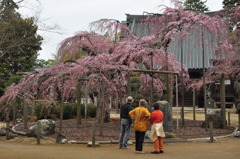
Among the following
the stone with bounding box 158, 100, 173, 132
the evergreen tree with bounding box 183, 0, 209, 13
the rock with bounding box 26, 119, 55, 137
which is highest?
the evergreen tree with bounding box 183, 0, 209, 13

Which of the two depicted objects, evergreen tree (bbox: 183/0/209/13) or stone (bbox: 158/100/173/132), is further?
evergreen tree (bbox: 183/0/209/13)

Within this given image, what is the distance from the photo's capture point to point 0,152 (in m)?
6.33

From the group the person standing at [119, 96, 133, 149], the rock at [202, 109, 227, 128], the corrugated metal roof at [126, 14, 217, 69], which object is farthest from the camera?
the corrugated metal roof at [126, 14, 217, 69]

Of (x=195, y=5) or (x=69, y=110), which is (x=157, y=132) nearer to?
(x=69, y=110)

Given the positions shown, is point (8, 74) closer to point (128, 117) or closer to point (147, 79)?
point (147, 79)

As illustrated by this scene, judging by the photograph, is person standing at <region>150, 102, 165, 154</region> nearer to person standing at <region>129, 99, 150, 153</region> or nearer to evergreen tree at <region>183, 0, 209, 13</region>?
person standing at <region>129, 99, 150, 153</region>

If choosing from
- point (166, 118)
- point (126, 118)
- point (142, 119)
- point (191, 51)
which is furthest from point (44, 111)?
point (191, 51)

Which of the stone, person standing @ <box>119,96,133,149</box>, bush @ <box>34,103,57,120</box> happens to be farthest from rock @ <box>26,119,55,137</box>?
bush @ <box>34,103,57,120</box>

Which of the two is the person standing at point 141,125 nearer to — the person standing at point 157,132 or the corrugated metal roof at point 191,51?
the person standing at point 157,132

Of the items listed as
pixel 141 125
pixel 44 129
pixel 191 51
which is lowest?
pixel 44 129

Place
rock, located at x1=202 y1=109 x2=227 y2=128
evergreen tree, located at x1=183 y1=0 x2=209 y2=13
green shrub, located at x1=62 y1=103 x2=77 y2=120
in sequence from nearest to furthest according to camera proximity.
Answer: rock, located at x1=202 y1=109 x2=227 y2=128
green shrub, located at x1=62 y1=103 x2=77 y2=120
evergreen tree, located at x1=183 y1=0 x2=209 y2=13

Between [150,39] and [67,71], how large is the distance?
Result: 4.02m

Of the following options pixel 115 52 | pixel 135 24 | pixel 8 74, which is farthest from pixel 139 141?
pixel 135 24

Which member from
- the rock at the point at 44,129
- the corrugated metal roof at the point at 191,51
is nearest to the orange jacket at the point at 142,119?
the rock at the point at 44,129
